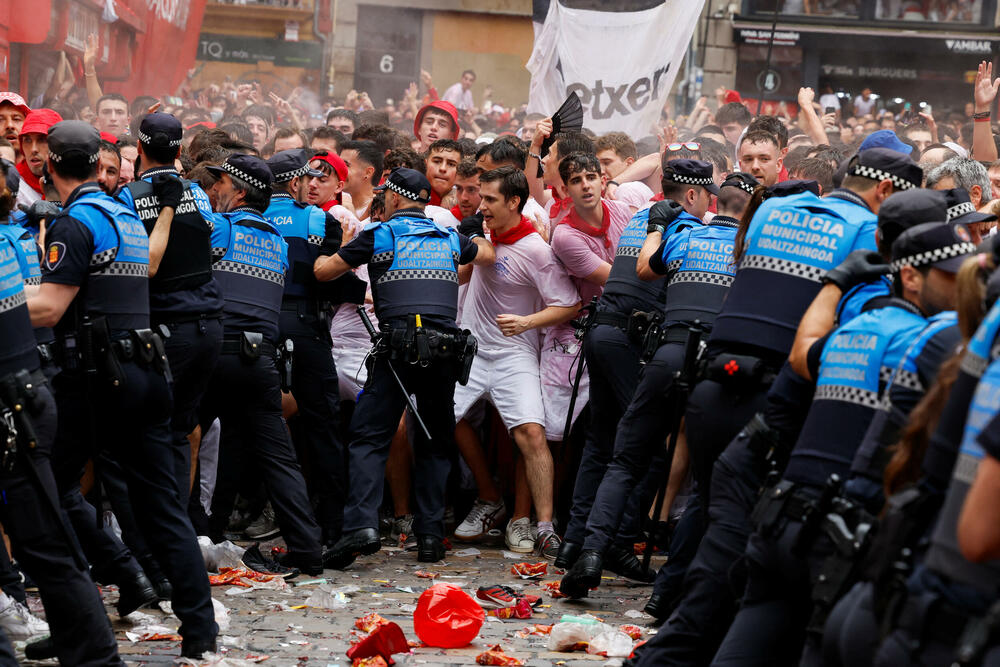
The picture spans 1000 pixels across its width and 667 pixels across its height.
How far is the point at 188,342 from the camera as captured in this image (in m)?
6.27

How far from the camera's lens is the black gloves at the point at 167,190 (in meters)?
6.23

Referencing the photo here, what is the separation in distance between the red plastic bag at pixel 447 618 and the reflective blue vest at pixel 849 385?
220cm

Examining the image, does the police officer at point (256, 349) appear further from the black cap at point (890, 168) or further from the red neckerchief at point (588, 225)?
→ the black cap at point (890, 168)

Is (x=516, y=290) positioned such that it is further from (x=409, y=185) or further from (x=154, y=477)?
(x=154, y=477)

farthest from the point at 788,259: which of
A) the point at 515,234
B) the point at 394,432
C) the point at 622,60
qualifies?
the point at 622,60

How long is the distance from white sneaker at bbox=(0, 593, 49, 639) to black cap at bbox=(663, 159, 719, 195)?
3.98 m

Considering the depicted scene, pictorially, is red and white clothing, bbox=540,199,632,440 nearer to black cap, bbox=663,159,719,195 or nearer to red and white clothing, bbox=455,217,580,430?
red and white clothing, bbox=455,217,580,430

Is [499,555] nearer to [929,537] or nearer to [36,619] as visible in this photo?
[36,619]

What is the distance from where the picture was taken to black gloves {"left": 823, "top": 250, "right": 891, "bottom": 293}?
4.47 metres

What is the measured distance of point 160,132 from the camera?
627cm

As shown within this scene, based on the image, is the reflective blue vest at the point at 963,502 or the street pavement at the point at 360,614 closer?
the reflective blue vest at the point at 963,502

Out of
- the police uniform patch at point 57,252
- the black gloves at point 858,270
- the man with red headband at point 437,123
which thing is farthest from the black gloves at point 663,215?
the man with red headband at point 437,123

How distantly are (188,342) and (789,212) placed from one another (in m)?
2.90

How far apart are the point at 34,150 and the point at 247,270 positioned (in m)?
1.92
